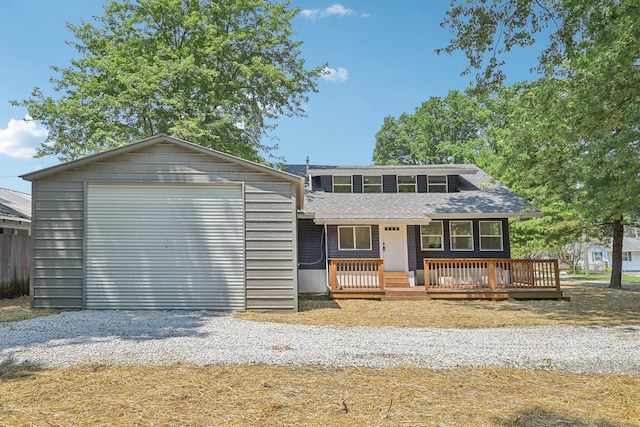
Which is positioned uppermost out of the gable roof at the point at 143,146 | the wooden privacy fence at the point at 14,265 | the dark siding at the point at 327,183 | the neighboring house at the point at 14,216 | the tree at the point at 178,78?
the tree at the point at 178,78

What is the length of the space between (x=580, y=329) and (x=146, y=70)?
54.6 feet

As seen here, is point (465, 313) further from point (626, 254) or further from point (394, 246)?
point (626, 254)

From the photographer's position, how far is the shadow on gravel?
3.12 m

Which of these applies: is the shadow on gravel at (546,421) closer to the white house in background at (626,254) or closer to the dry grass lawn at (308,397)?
the dry grass lawn at (308,397)

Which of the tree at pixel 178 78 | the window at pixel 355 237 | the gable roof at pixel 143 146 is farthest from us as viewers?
the tree at pixel 178 78

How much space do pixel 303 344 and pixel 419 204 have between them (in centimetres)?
1070

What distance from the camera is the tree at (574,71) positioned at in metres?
8.16

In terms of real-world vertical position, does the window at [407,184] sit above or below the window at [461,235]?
above

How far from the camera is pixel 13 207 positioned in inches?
488

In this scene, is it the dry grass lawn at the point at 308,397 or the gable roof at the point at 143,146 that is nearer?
the dry grass lawn at the point at 308,397

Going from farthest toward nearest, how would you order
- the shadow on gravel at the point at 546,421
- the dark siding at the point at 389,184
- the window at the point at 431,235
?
the dark siding at the point at 389,184 → the window at the point at 431,235 → the shadow on gravel at the point at 546,421

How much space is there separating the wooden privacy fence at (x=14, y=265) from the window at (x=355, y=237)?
33.7 feet

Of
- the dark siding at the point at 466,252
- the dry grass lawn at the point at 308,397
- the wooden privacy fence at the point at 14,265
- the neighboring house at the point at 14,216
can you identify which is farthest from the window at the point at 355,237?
the wooden privacy fence at the point at 14,265

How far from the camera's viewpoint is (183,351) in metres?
5.28
